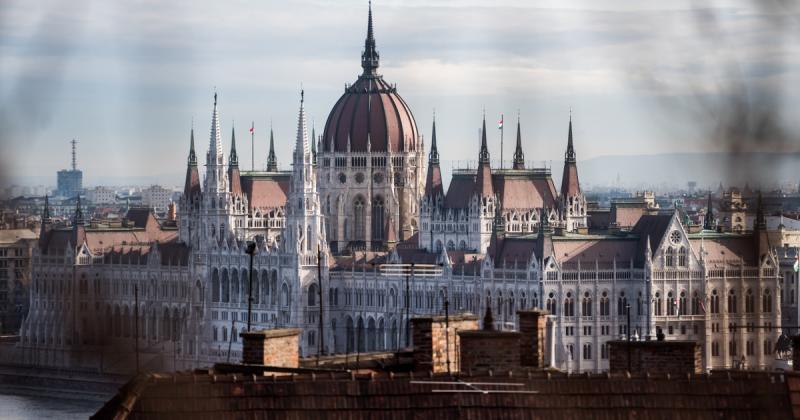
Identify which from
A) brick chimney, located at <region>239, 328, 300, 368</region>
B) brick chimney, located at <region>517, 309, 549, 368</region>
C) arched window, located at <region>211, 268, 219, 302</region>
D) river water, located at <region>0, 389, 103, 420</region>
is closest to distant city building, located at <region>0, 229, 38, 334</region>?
river water, located at <region>0, 389, 103, 420</region>

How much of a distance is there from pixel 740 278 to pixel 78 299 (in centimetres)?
7614

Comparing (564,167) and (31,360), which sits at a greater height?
(564,167)

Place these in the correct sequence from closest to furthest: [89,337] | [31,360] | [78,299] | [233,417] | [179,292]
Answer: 1. [233,417]
2. [89,337]
3. [78,299]
4. [31,360]
5. [179,292]

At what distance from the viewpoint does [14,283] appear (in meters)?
163

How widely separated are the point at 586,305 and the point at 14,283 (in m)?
37.3

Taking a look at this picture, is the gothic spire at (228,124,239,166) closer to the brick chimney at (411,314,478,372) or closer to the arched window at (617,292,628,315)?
the arched window at (617,292,628,315)

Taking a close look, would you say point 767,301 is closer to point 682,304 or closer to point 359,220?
point 682,304

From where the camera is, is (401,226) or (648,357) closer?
(648,357)

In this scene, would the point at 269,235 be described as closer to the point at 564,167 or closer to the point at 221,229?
A: the point at 221,229

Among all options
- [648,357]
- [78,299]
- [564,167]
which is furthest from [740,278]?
[648,357]

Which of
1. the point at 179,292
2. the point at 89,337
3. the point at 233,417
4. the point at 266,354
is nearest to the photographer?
the point at 233,417

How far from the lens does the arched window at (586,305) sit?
141750 mm

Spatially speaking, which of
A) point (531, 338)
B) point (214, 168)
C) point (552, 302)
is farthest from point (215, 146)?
point (531, 338)

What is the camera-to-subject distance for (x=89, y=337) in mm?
54469
